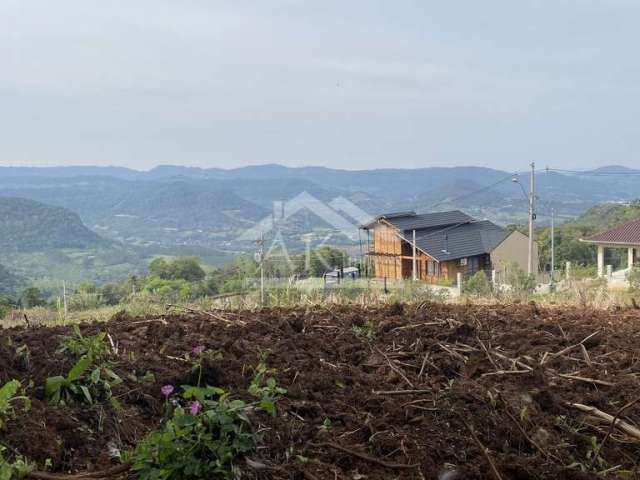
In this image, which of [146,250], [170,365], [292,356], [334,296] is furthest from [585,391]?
[146,250]

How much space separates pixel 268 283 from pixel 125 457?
5231 mm

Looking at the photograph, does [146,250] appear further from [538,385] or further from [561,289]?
[538,385]

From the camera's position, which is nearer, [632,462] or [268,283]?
[632,462]

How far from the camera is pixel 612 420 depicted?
7.93ft

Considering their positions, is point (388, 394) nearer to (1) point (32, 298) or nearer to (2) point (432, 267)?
(1) point (32, 298)

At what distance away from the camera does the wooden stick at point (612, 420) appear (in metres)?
2.33

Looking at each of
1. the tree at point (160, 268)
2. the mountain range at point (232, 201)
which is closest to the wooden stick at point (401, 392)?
the tree at point (160, 268)

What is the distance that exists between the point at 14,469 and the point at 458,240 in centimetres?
1940

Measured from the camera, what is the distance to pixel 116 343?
349cm

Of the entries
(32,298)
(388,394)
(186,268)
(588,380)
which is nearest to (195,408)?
(388,394)

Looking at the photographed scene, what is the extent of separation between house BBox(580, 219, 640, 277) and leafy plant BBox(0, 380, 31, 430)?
1992cm

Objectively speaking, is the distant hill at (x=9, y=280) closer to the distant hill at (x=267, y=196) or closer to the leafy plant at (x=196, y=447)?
the distant hill at (x=267, y=196)

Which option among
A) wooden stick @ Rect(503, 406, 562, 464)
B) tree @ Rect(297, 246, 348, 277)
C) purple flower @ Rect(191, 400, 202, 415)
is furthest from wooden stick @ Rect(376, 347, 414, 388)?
tree @ Rect(297, 246, 348, 277)

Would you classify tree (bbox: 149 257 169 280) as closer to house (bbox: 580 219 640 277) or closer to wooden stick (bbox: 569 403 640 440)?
wooden stick (bbox: 569 403 640 440)
